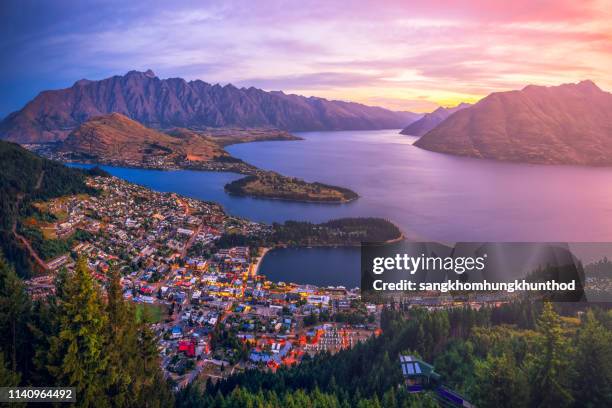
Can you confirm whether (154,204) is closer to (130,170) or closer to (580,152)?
(130,170)

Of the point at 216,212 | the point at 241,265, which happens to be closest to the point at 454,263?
the point at 241,265

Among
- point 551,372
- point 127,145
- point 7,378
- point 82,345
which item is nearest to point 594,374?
point 551,372

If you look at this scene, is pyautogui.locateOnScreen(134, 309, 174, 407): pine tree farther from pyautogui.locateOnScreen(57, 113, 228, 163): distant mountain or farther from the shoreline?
pyautogui.locateOnScreen(57, 113, 228, 163): distant mountain

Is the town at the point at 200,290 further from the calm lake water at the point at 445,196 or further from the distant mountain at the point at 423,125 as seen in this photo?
the distant mountain at the point at 423,125

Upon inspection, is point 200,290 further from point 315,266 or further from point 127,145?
point 127,145

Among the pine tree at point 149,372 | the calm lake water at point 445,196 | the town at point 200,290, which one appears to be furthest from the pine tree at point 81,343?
the calm lake water at point 445,196

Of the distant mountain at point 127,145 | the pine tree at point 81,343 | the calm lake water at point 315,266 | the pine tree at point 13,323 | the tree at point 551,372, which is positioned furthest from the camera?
the distant mountain at point 127,145

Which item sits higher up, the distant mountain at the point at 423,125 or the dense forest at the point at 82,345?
the distant mountain at the point at 423,125

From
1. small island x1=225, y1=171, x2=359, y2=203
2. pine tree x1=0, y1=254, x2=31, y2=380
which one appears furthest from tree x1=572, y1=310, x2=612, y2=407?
small island x1=225, y1=171, x2=359, y2=203
